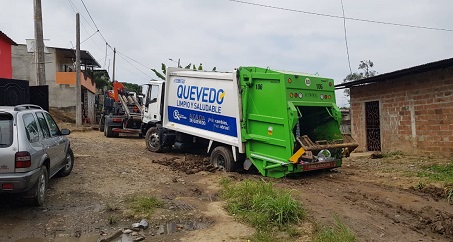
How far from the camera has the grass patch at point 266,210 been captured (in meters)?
4.54

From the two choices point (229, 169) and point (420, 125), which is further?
point (420, 125)

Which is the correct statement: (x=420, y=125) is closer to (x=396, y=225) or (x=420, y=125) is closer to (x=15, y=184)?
(x=396, y=225)

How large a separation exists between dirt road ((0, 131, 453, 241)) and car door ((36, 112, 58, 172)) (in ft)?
1.99

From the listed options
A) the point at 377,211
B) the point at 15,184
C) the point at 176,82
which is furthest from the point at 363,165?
the point at 15,184

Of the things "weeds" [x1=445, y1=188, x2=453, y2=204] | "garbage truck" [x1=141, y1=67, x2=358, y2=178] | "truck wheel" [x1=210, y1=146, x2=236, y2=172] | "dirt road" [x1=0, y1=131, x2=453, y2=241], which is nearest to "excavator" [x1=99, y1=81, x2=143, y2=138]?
"garbage truck" [x1=141, y1=67, x2=358, y2=178]

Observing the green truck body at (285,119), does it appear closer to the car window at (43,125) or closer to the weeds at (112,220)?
the weeds at (112,220)

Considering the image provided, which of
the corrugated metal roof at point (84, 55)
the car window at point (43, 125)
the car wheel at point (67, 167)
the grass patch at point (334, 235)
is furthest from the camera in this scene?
the corrugated metal roof at point (84, 55)

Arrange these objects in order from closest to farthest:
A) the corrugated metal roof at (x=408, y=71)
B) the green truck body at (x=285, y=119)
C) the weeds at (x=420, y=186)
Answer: the weeds at (x=420, y=186)
the green truck body at (x=285, y=119)
the corrugated metal roof at (x=408, y=71)

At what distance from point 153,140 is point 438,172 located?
27.7ft

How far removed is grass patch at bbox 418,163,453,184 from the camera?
7223 mm

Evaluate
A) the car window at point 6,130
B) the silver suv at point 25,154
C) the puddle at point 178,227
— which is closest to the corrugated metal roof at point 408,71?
the puddle at point 178,227

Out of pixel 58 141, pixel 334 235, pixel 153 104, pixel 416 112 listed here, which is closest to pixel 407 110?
pixel 416 112

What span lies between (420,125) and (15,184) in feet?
35.3

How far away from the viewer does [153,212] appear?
17.5ft
